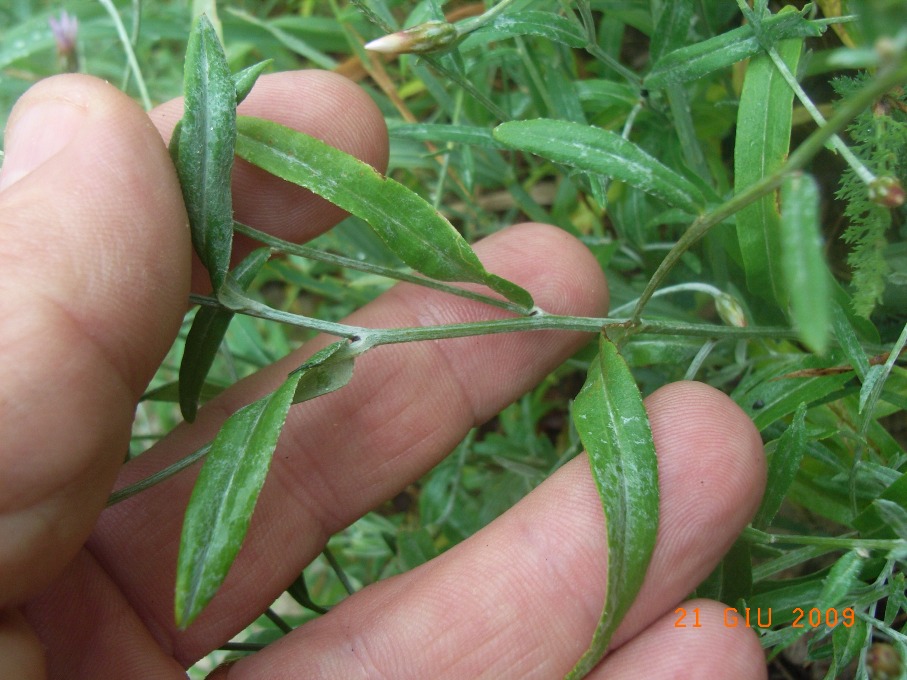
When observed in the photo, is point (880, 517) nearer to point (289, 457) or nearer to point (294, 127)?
point (289, 457)

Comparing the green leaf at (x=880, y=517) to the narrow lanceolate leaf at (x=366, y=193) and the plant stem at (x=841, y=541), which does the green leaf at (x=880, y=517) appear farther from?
the narrow lanceolate leaf at (x=366, y=193)

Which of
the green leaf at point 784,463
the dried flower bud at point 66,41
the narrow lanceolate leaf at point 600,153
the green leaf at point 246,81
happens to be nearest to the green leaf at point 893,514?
the green leaf at point 784,463

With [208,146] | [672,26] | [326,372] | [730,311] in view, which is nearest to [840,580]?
[730,311]

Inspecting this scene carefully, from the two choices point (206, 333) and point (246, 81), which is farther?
point (206, 333)

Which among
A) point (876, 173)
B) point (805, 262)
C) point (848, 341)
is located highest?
point (805, 262)

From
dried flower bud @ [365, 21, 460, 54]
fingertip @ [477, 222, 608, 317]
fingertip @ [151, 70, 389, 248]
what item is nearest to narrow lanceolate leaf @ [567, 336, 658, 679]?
fingertip @ [477, 222, 608, 317]

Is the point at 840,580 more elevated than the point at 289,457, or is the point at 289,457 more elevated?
the point at 289,457
